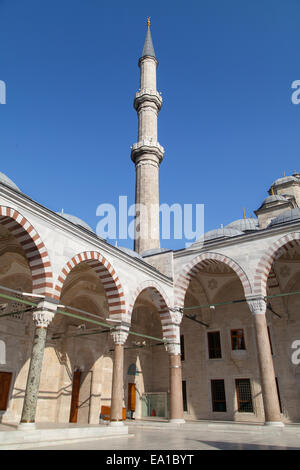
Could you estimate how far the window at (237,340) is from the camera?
1424cm

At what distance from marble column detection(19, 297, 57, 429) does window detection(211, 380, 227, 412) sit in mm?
8952

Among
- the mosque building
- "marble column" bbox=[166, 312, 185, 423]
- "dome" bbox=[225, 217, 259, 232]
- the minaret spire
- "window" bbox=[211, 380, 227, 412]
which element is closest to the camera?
the mosque building

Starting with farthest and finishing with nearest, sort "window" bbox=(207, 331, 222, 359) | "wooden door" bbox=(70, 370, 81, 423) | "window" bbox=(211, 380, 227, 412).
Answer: "window" bbox=(207, 331, 222, 359) < "window" bbox=(211, 380, 227, 412) < "wooden door" bbox=(70, 370, 81, 423)

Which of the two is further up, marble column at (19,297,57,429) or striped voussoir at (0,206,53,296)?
striped voussoir at (0,206,53,296)

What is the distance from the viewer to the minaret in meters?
18.7

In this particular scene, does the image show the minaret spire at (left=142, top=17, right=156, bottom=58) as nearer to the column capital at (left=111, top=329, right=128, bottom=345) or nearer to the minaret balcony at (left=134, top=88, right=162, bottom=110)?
the minaret balcony at (left=134, top=88, right=162, bottom=110)

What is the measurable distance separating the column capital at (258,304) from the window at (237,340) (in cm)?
417

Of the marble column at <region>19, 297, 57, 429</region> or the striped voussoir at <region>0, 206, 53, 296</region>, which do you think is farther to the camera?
the striped voussoir at <region>0, 206, 53, 296</region>

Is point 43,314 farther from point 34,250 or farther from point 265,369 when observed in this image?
point 265,369

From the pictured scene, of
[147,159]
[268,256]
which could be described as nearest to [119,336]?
[268,256]

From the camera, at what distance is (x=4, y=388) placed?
34.6 feet

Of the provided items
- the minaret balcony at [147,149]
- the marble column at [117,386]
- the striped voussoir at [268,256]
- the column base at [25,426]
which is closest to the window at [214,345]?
the striped voussoir at [268,256]

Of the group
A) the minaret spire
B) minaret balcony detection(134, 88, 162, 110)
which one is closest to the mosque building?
minaret balcony detection(134, 88, 162, 110)

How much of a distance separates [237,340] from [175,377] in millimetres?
3800
